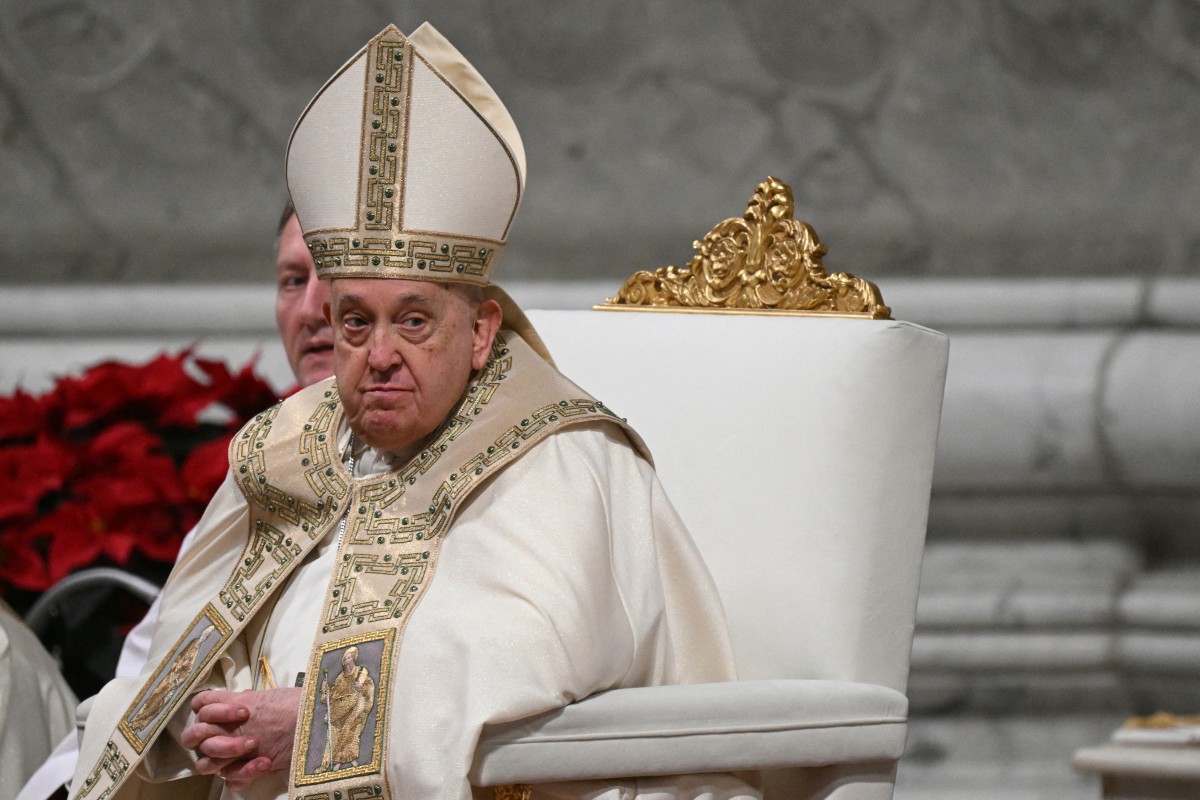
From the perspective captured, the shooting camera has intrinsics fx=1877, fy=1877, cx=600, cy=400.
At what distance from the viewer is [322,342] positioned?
3.27 m

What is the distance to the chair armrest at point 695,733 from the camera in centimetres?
221

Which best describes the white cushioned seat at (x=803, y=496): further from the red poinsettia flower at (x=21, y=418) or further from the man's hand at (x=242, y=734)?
the red poinsettia flower at (x=21, y=418)

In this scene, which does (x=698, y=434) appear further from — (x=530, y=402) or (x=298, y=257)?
(x=298, y=257)

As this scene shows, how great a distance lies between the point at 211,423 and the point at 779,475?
51.9 inches

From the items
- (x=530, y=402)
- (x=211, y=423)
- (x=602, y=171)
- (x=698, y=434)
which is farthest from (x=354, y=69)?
(x=602, y=171)

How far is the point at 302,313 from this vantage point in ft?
10.7

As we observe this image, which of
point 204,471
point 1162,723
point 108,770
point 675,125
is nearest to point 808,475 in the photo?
point 1162,723

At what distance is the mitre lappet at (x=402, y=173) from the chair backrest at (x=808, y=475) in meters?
0.44

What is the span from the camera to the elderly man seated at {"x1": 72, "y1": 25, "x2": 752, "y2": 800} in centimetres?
229

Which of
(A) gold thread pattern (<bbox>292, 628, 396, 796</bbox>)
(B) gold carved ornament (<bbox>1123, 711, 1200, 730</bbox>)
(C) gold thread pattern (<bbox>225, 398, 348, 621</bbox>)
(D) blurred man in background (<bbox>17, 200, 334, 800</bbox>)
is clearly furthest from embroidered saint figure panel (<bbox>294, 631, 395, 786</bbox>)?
(B) gold carved ornament (<bbox>1123, 711, 1200, 730</bbox>)

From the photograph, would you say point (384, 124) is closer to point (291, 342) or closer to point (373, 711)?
point (373, 711)

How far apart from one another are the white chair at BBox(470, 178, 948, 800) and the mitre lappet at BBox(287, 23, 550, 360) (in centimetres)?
42

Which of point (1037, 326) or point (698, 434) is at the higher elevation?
point (1037, 326)

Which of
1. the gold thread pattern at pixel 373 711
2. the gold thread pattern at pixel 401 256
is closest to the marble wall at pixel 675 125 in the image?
the gold thread pattern at pixel 401 256
